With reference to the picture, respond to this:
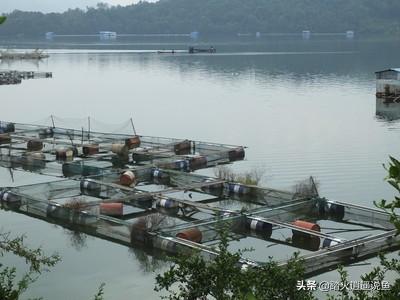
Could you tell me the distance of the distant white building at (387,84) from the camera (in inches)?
1843

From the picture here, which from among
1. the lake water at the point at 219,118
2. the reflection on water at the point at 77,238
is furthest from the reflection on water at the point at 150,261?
the reflection on water at the point at 77,238

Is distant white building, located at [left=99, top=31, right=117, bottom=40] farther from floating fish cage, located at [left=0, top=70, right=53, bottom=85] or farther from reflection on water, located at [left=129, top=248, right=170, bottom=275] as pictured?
reflection on water, located at [left=129, top=248, right=170, bottom=275]

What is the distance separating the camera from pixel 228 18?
168625mm

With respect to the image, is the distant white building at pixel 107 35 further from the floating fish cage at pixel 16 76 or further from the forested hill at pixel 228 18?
the floating fish cage at pixel 16 76

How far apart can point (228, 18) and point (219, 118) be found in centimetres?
13225

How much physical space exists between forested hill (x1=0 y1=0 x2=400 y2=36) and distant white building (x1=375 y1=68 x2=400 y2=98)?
110478mm

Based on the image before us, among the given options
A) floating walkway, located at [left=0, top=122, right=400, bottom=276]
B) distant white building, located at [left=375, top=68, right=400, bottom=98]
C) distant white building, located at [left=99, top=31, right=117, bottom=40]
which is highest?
distant white building, located at [left=99, top=31, right=117, bottom=40]

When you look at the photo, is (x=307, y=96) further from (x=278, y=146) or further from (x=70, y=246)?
(x=70, y=246)

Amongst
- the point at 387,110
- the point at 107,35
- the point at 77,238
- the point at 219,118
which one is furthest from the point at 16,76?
the point at 107,35

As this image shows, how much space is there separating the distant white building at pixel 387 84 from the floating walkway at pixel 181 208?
2361cm

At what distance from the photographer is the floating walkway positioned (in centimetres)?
1549

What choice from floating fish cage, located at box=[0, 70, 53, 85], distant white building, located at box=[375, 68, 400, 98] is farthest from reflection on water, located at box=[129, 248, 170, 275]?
floating fish cage, located at box=[0, 70, 53, 85]

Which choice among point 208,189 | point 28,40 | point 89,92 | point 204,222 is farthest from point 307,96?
point 28,40

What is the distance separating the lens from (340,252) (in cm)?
1465
